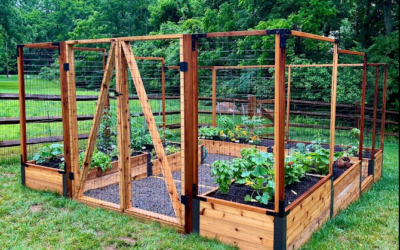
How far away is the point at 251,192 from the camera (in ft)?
13.4

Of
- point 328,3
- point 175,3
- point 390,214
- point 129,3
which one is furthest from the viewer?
point 129,3

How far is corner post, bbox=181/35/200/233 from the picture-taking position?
3848mm

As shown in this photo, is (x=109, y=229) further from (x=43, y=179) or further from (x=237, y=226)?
(x=43, y=179)

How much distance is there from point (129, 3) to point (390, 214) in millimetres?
25379

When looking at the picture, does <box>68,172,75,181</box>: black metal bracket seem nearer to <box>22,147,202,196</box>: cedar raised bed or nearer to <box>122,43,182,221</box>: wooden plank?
<box>22,147,202,196</box>: cedar raised bed

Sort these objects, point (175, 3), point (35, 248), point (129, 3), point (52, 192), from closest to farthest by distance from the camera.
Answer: point (35, 248) → point (52, 192) → point (175, 3) → point (129, 3)

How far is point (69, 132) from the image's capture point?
16.2 feet

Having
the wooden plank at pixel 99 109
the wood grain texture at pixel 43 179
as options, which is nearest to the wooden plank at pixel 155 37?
the wooden plank at pixel 99 109

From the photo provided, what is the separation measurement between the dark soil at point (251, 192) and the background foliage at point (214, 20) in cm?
134

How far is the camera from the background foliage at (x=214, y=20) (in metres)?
11.6

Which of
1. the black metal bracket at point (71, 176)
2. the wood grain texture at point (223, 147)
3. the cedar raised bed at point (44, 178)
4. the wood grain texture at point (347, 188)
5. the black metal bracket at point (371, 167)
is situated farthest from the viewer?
the wood grain texture at point (223, 147)

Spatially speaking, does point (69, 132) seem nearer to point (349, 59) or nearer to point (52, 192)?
point (52, 192)

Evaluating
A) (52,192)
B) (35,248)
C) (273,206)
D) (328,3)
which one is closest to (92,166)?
(52,192)

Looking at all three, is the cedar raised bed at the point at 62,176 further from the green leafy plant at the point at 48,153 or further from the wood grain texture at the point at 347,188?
the wood grain texture at the point at 347,188
